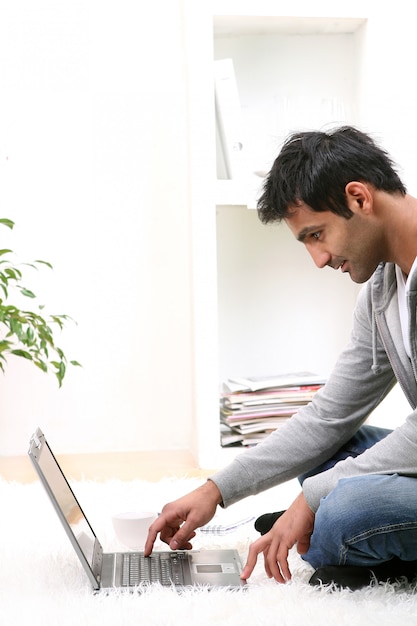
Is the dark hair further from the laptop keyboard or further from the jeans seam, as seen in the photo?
the laptop keyboard

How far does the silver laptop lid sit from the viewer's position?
4.39 ft

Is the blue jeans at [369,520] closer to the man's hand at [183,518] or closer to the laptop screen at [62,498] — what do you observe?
the man's hand at [183,518]

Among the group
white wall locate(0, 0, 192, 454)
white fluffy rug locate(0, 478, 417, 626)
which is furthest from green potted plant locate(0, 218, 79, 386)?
white fluffy rug locate(0, 478, 417, 626)

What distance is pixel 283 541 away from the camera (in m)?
1.38

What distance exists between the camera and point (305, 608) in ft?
4.37

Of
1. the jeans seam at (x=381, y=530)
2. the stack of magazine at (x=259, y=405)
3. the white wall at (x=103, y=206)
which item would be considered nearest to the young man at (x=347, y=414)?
the jeans seam at (x=381, y=530)

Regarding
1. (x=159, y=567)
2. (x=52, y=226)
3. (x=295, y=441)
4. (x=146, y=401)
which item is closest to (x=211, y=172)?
(x=52, y=226)

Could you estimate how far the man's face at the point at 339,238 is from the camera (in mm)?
1492

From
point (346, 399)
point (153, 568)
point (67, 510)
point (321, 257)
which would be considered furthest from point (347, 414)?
point (67, 510)

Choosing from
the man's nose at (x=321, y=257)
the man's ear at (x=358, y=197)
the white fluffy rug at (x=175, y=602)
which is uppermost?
the man's ear at (x=358, y=197)

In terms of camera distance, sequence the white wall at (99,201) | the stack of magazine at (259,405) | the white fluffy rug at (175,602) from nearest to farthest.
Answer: the white fluffy rug at (175,602) → the stack of magazine at (259,405) → the white wall at (99,201)

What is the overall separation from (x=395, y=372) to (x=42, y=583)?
0.74 meters

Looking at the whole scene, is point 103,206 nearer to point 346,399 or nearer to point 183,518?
point 346,399

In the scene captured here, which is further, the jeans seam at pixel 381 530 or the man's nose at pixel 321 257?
the man's nose at pixel 321 257
